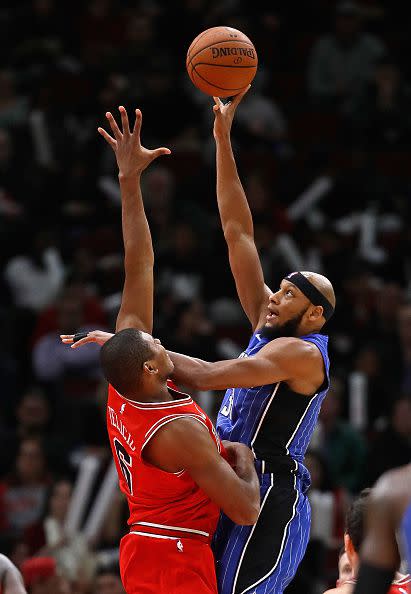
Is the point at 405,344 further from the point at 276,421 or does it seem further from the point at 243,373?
the point at 243,373

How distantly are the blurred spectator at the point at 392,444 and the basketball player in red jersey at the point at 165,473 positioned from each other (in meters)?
4.91

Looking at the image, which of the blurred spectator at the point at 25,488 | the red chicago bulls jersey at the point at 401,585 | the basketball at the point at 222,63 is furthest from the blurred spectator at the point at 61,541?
the red chicago bulls jersey at the point at 401,585

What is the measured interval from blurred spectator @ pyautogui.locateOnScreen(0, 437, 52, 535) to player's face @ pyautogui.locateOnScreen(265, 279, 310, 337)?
4.50m

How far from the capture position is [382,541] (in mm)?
2969

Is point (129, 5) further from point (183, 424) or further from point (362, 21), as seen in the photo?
point (183, 424)

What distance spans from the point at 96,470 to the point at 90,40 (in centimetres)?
647

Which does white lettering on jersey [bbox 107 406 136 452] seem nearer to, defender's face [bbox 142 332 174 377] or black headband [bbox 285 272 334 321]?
defender's face [bbox 142 332 174 377]

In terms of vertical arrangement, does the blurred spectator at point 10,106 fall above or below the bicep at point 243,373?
above

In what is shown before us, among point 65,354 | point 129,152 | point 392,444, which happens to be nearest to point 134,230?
point 129,152

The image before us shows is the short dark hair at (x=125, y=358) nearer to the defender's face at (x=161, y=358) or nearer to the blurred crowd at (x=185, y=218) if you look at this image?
the defender's face at (x=161, y=358)

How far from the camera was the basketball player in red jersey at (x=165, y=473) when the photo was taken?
194 inches

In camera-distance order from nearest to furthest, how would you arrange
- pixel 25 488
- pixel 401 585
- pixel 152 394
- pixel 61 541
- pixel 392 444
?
pixel 401 585
pixel 152 394
pixel 61 541
pixel 25 488
pixel 392 444

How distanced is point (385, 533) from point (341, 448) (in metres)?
7.40

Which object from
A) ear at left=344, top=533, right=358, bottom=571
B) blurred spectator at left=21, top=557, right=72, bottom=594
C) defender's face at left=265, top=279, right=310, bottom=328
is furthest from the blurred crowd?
ear at left=344, top=533, right=358, bottom=571
